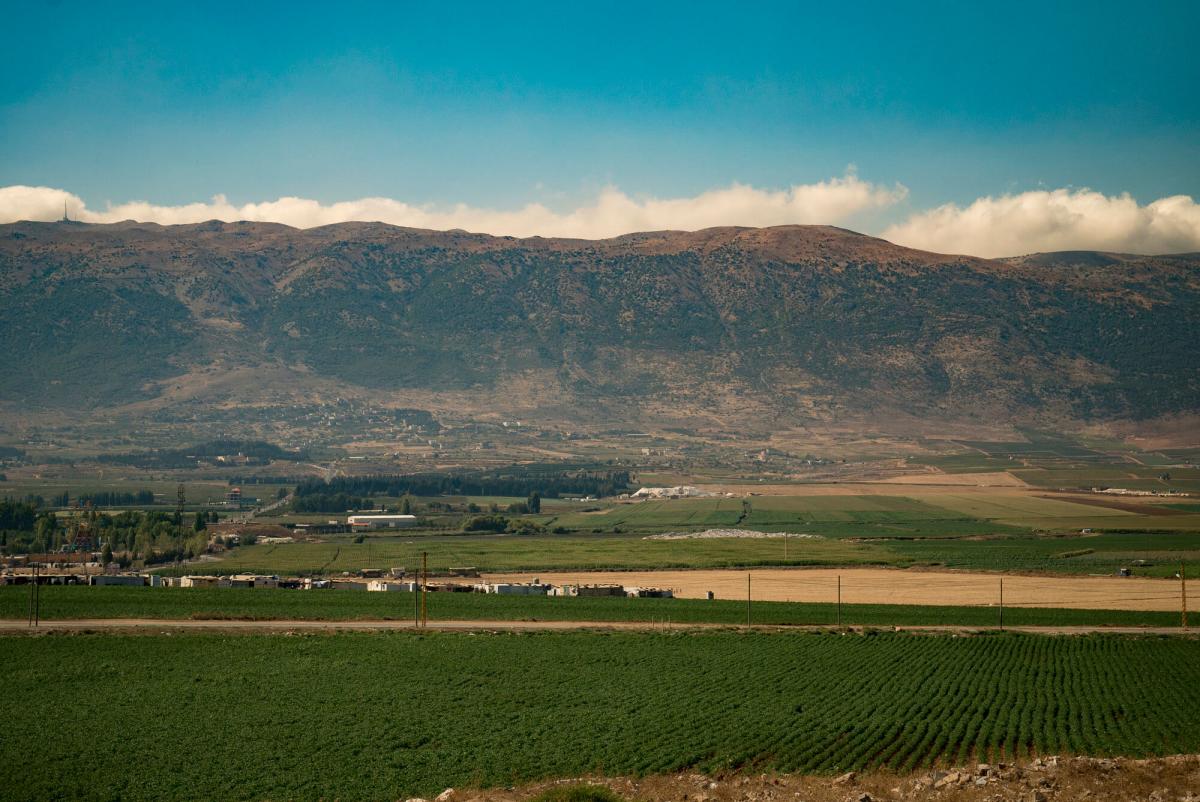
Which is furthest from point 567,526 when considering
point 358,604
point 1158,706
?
point 1158,706

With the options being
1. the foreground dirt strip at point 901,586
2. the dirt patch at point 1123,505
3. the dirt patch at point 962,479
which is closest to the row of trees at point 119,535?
the foreground dirt strip at point 901,586

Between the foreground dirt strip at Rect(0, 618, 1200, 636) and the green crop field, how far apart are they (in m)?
3.16

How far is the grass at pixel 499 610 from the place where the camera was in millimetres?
58469

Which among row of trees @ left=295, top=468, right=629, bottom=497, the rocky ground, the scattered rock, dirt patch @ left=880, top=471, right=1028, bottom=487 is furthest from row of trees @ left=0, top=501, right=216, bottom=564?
dirt patch @ left=880, top=471, right=1028, bottom=487

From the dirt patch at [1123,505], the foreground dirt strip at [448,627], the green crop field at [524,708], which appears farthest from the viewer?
the dirt patch at [1123,505]

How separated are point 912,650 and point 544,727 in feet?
68.6

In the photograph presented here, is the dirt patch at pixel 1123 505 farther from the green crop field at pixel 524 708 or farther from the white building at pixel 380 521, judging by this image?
the green crop field at pixel 524 708

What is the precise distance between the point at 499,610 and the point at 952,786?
1456 inches

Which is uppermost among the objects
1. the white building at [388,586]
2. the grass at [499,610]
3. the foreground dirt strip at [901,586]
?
the grass at [499,610]

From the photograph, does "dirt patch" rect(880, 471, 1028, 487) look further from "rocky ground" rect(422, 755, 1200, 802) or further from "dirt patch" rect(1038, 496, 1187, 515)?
"rocky ground" rect(422, 755, 1200, 802)

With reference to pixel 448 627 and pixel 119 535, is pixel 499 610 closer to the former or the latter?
pixel 448 627

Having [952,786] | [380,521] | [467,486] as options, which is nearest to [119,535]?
[380,521]

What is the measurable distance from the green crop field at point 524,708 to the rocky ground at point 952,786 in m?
1.20

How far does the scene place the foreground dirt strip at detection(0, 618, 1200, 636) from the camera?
52.7m
